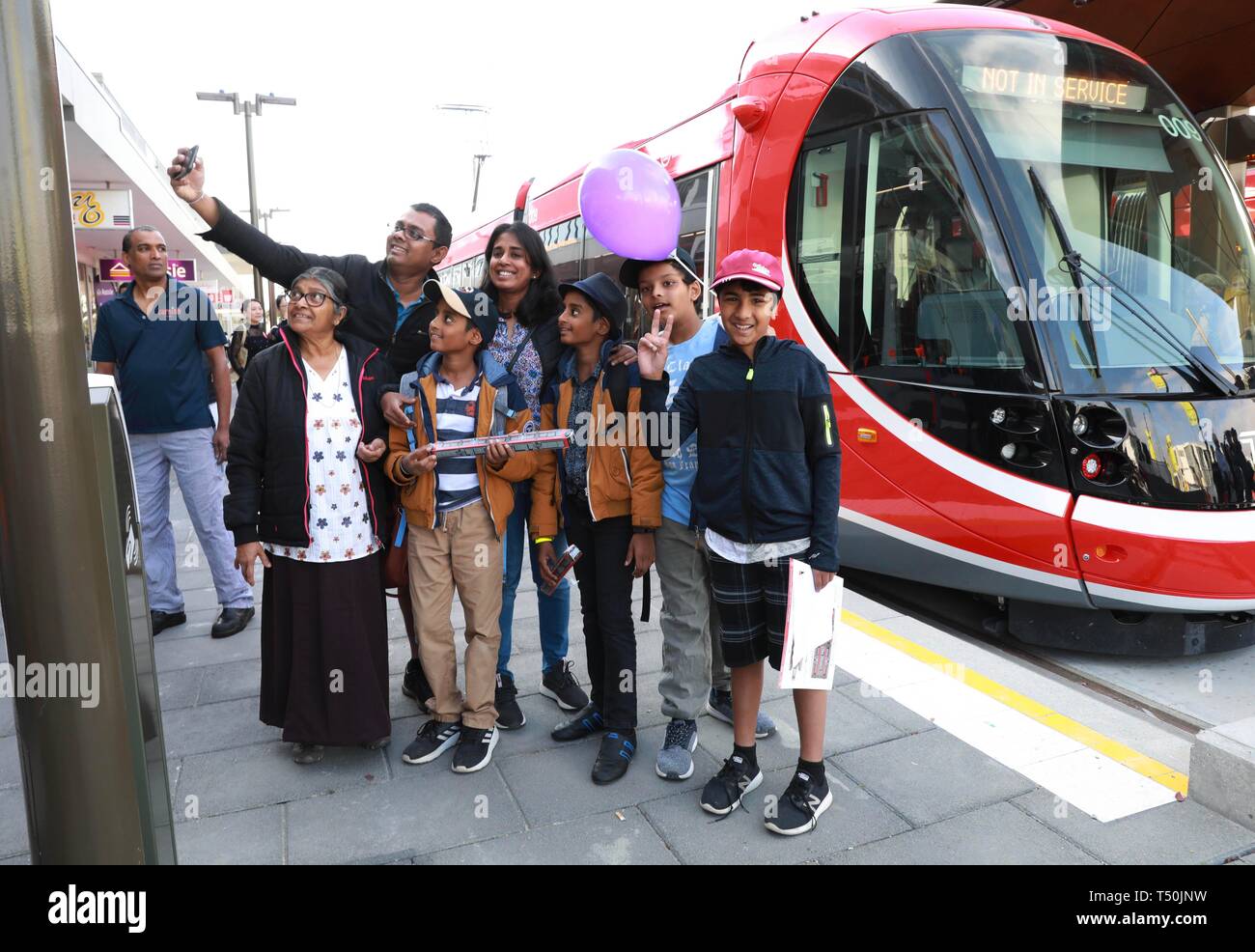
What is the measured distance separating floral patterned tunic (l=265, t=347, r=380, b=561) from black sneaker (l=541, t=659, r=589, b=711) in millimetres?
984

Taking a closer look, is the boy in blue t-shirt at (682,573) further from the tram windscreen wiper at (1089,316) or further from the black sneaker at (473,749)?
the tram windscreen wiper at (1089,316)

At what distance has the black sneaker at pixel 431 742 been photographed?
3193mm

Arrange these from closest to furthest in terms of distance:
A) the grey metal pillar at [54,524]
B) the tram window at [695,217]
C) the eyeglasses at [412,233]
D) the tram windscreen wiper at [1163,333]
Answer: the grey metal pillar at [54,524] → the eyeglasses at [412,233] → the tram windscreen wiper at [1163,333] → the tram window at [695,217]

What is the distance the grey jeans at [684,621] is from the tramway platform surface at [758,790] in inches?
10.3

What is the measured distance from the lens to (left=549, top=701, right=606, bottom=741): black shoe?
3352 mm

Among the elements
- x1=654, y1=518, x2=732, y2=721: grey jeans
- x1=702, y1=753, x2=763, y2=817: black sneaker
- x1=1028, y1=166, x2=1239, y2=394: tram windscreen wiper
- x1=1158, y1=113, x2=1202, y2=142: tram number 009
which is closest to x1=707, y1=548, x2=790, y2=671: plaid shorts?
x1=654, y1=518, x2=732, y2=721: grey jeans

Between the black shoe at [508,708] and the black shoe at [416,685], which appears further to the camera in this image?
the black shoe at [416,685]

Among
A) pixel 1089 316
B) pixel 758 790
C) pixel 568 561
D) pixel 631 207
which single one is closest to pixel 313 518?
pixel 568 561

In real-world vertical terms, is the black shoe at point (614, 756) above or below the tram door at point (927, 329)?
below

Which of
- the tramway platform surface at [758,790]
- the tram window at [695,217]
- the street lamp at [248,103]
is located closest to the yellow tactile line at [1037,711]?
the tramway platform surface at [758,790]

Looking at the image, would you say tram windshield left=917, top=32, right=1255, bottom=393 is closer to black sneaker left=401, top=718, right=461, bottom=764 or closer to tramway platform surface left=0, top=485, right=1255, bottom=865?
tramway platform surface left=0, top=485, right=1255, bottom=865
